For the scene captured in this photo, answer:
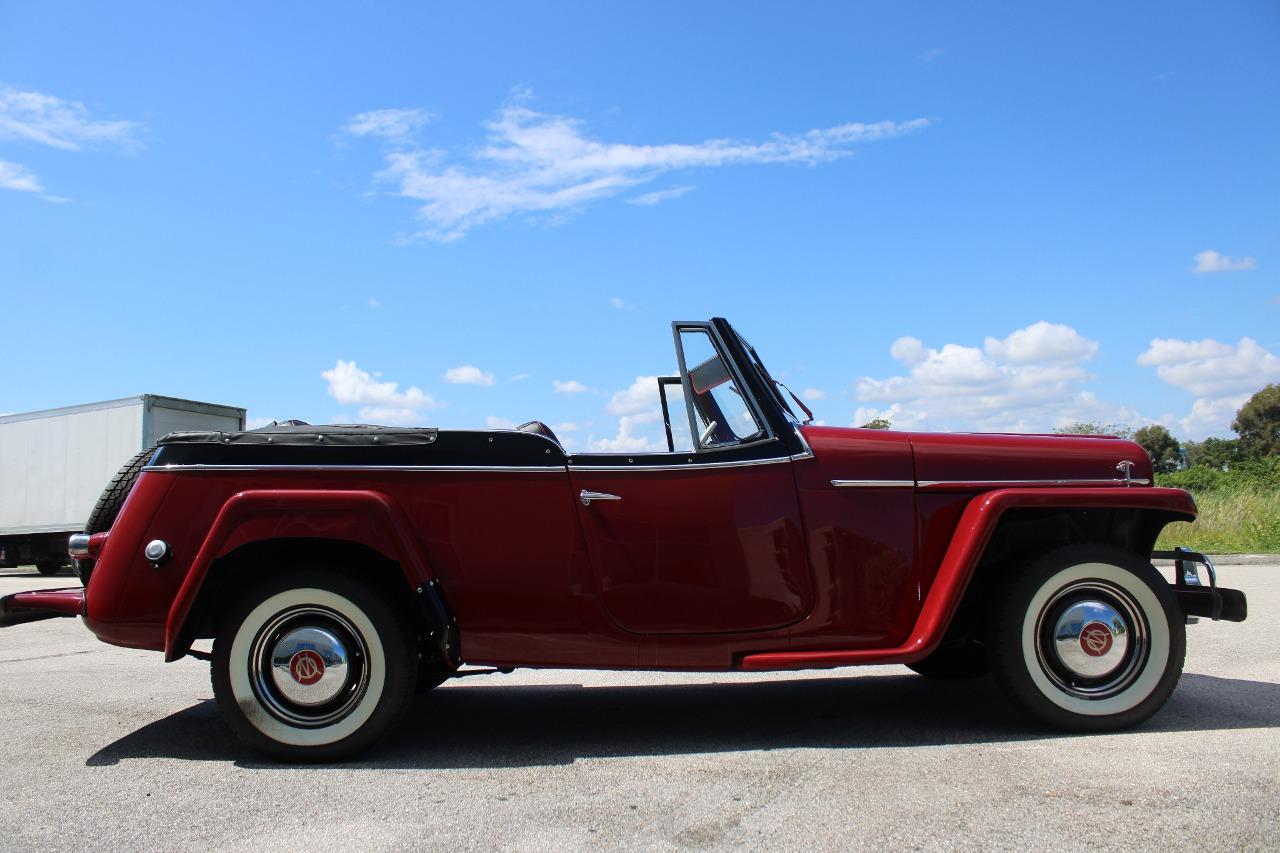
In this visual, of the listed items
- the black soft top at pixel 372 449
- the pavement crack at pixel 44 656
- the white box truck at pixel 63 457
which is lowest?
the pavement crack at pixel 44 656

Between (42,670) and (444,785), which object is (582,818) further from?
(42,670)

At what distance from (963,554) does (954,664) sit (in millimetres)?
1418

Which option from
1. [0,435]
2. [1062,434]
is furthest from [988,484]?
[0,435]

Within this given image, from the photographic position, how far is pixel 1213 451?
58344mm

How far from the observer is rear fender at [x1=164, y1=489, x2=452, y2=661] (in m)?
3.72

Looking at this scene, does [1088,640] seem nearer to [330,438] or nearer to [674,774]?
[674,774]

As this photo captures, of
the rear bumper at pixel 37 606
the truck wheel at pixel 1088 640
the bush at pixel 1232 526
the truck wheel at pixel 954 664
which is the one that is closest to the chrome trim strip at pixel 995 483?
the truck wheel at pixel 1088 640

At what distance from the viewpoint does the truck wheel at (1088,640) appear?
389cm

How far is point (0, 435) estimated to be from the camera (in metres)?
17.7

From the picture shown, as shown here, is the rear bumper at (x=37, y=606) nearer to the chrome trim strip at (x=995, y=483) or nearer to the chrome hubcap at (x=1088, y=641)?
the chrome trim strip at (x=995, y=483)

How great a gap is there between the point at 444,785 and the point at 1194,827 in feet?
7.88

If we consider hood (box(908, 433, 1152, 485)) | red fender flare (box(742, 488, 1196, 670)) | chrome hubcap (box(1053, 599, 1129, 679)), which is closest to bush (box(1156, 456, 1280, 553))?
hood (box(908, 433, 1152, 485))

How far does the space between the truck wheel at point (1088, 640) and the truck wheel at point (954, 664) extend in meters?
0.69

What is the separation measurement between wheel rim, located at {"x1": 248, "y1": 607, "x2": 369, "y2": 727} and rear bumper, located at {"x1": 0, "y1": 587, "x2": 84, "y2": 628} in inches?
35.9
